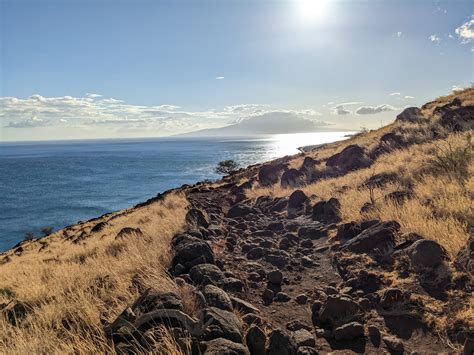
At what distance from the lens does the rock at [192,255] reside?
272 inches

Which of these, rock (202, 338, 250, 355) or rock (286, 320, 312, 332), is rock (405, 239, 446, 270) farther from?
rock (202, 338, 250, 355)

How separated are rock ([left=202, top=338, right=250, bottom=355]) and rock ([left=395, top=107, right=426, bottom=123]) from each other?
21641mm

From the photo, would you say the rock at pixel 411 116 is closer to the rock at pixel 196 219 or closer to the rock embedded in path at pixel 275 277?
the rock at pixel 196 219

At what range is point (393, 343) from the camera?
435 cm

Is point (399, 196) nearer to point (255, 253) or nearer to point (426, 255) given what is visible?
point (426, 255)

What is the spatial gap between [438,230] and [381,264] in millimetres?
1172

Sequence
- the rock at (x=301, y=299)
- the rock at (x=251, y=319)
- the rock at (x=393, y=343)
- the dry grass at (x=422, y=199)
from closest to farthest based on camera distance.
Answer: the rock at (x=393, y=343) < the rock at (x=251, y=319) < the rock at (x=301, y=299) < the dry grass at (x=422, y=199)

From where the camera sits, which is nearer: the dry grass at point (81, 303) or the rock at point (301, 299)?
the dry grass at point (81, 303)

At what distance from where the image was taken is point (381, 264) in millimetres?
6629

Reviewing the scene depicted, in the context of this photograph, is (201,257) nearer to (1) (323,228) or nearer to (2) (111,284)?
(2) (111,284)

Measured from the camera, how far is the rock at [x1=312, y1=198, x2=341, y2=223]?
1052 cm

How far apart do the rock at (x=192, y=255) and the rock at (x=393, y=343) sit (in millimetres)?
3520

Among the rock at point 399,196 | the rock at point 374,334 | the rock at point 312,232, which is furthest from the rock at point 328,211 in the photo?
the rock at point 374,334

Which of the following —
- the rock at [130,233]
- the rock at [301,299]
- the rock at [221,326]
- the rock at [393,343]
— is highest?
the rock at [221,326]
